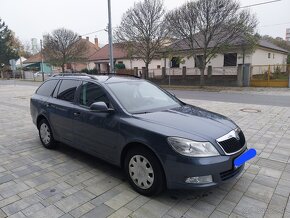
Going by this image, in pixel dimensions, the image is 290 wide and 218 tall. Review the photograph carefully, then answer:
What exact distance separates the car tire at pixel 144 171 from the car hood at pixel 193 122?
0.46m

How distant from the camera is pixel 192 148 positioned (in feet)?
9.75

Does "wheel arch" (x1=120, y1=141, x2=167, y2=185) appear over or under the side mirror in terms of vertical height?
under

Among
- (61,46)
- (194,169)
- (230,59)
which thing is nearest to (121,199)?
(194,169)

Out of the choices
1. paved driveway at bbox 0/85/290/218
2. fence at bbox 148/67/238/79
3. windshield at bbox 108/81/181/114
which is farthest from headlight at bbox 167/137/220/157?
fence at bbox 148/67/238/79

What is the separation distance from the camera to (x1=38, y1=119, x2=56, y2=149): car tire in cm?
525

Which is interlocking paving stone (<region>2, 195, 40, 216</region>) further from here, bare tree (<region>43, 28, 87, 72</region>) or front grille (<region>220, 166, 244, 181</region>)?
bare tree (<region>43, 28, 87, 72</region>)

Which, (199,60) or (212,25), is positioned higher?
(212,25)

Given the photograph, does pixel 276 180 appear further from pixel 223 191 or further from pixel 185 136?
pixel 185 136

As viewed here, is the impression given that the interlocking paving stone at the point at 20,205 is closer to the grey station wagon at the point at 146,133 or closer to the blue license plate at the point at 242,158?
the grey station wagon at the point at 146,133

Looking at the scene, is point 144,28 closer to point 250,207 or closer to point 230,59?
point 230,59

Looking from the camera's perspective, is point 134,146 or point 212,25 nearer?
point 134,146

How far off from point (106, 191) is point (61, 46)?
36.2 meters

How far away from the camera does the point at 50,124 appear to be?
5.14 m

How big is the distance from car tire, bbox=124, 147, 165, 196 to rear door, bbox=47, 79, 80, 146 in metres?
1.56
